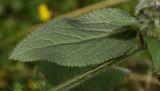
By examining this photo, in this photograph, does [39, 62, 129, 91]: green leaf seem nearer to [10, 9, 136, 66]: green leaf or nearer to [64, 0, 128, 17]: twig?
[10, 9, 136, 66]: green leaf

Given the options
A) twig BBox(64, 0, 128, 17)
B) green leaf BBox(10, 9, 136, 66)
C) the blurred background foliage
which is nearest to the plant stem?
green leaf BBox(10, 9, 136, 66)

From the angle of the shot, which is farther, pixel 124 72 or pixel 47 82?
pixel 124 72

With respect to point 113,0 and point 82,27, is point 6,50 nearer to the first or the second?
point 113,0

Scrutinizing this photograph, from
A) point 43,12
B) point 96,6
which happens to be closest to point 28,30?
point 43,12

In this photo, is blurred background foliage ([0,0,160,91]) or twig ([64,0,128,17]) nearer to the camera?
blurred background foliage ([0,0,160,91])

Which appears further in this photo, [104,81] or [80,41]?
[104,81]

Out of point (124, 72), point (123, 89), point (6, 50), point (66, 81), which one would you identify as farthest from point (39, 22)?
point (66, 81)

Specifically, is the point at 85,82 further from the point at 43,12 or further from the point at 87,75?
the point at 43,12
